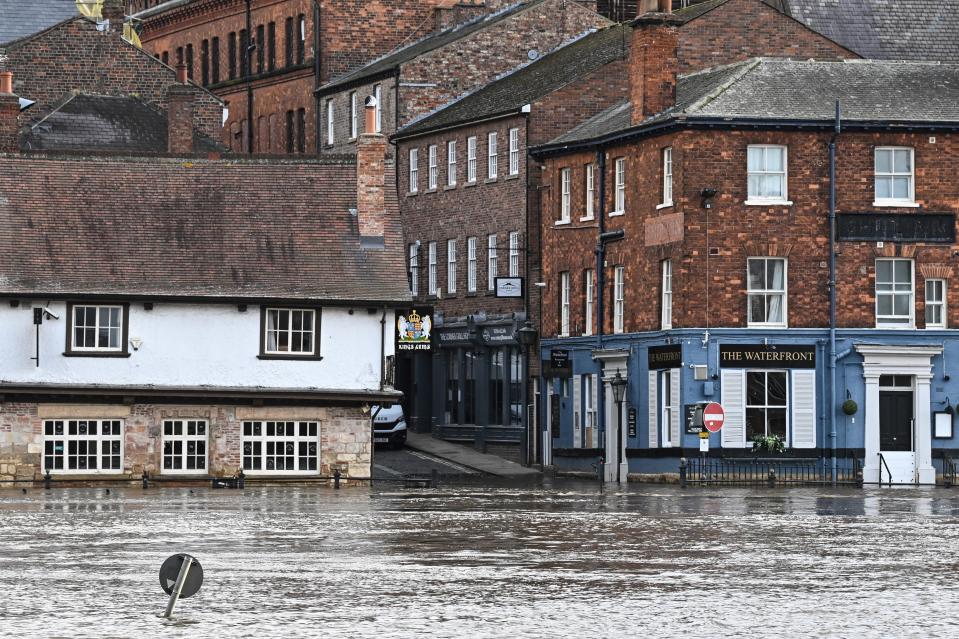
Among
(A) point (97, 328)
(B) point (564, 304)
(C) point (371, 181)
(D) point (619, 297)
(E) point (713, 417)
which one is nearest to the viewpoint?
(E) point (713, 417)

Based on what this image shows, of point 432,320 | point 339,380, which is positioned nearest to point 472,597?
point 339,380

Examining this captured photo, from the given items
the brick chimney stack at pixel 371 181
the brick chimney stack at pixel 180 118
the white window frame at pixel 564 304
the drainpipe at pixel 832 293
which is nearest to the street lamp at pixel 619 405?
the white window frame at pixel 564 304

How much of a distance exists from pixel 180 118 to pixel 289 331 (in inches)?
614

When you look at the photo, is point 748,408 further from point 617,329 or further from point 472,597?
point 472,597

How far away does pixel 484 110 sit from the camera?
236ft

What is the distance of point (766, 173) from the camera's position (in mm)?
57344

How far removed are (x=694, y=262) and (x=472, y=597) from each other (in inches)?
1295

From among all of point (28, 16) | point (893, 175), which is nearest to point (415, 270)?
point (28, 16)

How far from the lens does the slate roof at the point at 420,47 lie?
78.2 m

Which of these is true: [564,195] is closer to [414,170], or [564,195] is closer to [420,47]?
[414,170]

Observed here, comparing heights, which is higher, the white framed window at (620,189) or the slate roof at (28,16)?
the slate roof at (28,16)

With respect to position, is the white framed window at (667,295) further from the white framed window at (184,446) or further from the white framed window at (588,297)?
the white framed window at (184,446)

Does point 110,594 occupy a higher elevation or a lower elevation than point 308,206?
lower

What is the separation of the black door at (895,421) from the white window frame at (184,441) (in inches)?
654
